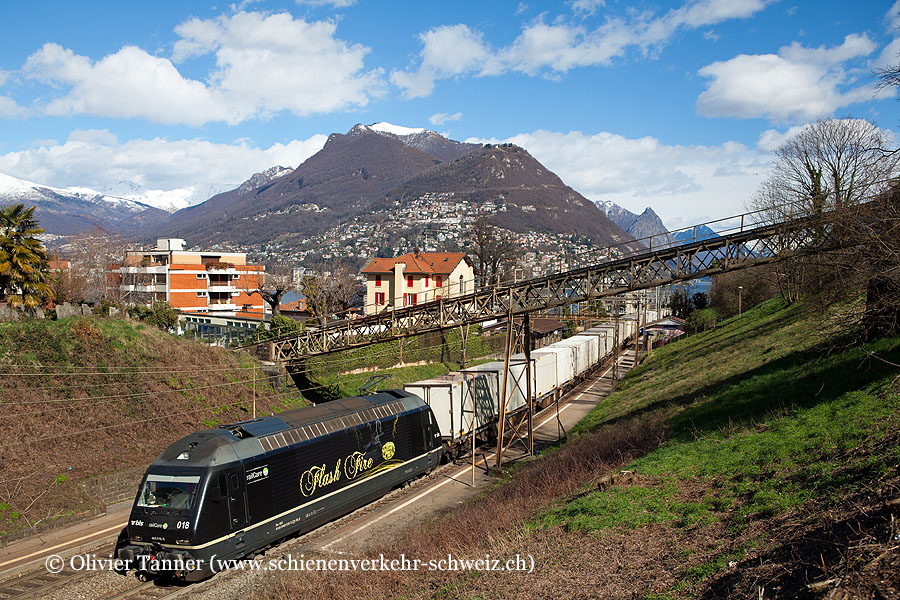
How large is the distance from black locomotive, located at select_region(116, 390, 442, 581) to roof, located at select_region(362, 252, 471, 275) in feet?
160

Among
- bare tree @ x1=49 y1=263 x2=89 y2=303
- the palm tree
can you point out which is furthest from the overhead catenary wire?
bare tree @ x1=49 y1=263 x2=89 y2=303

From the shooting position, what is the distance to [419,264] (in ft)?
227

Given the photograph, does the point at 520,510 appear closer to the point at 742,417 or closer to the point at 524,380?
the point at 742,417

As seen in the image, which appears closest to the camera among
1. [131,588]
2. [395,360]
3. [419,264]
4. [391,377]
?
[131,588]

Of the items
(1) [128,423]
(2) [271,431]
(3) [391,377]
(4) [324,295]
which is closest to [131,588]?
(2) [271,431]

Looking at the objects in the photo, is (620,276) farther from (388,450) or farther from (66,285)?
(66,285)

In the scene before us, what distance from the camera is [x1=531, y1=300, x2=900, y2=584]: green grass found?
35.9 ft

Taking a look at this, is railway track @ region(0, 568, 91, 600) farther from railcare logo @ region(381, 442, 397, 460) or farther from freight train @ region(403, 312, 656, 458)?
freight train @ region(403, 312, 656, 458)

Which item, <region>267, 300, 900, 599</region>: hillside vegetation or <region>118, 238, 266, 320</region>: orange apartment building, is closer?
<region>267, 300, 900, 599</region>: hillside vegetation

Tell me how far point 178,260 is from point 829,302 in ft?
233

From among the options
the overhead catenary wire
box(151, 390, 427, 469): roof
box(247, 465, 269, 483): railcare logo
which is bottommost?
the overhead catenary wire

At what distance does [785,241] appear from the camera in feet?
68.6

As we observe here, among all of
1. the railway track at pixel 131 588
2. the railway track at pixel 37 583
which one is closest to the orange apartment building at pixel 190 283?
the railway track at pixel 131 588

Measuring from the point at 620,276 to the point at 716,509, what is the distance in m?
13.0
